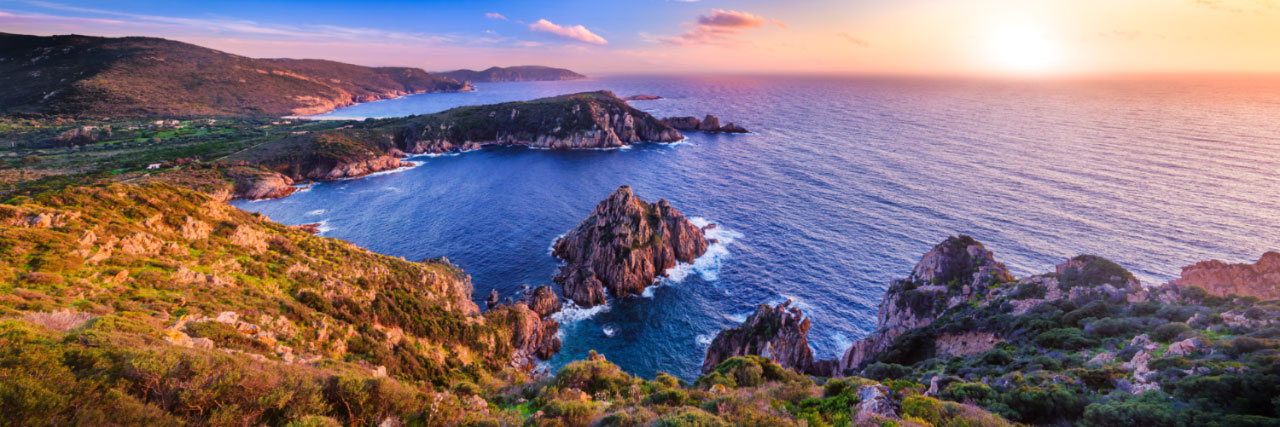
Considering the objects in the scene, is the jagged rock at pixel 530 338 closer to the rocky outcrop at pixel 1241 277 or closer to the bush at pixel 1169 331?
the bush at pixel 1169 331

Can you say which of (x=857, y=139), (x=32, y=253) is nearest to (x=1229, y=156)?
(x=857, y=139)

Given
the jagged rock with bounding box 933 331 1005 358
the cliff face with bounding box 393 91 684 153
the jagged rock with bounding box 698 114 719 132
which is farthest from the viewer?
the jagged rock with bounding box 698 114 719 132

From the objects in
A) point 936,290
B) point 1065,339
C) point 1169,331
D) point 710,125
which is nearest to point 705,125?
point 710,125

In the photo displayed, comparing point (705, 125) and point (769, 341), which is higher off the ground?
point (705, 125)

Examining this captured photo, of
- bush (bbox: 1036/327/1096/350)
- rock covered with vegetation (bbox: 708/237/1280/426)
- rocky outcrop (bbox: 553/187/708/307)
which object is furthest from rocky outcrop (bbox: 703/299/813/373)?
bush (bbox: 1036/327/1096/350)

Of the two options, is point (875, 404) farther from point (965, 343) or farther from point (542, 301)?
point (542, 301)

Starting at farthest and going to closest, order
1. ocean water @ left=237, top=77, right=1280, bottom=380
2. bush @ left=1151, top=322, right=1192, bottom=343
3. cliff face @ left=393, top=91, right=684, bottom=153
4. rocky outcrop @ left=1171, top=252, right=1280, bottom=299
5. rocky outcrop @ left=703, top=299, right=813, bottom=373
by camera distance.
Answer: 1. cliff face @ left=393, top=91, right=684, bottom=153
2. ocean water @ left=237, top=77, right=1280, bottom=380
3. rocky outcrop @ left=703, top=299, right=813, bottom=373
4. rocky outcrop @ left=1171, top=252, right=1280, bottom=299
5. bush @ left=1151, top=322, right=1192, bottom=343

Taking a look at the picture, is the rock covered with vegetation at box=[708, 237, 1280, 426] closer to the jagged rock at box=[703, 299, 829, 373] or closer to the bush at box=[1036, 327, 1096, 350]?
the bush at box=[1036, 327, 1096, 350]
